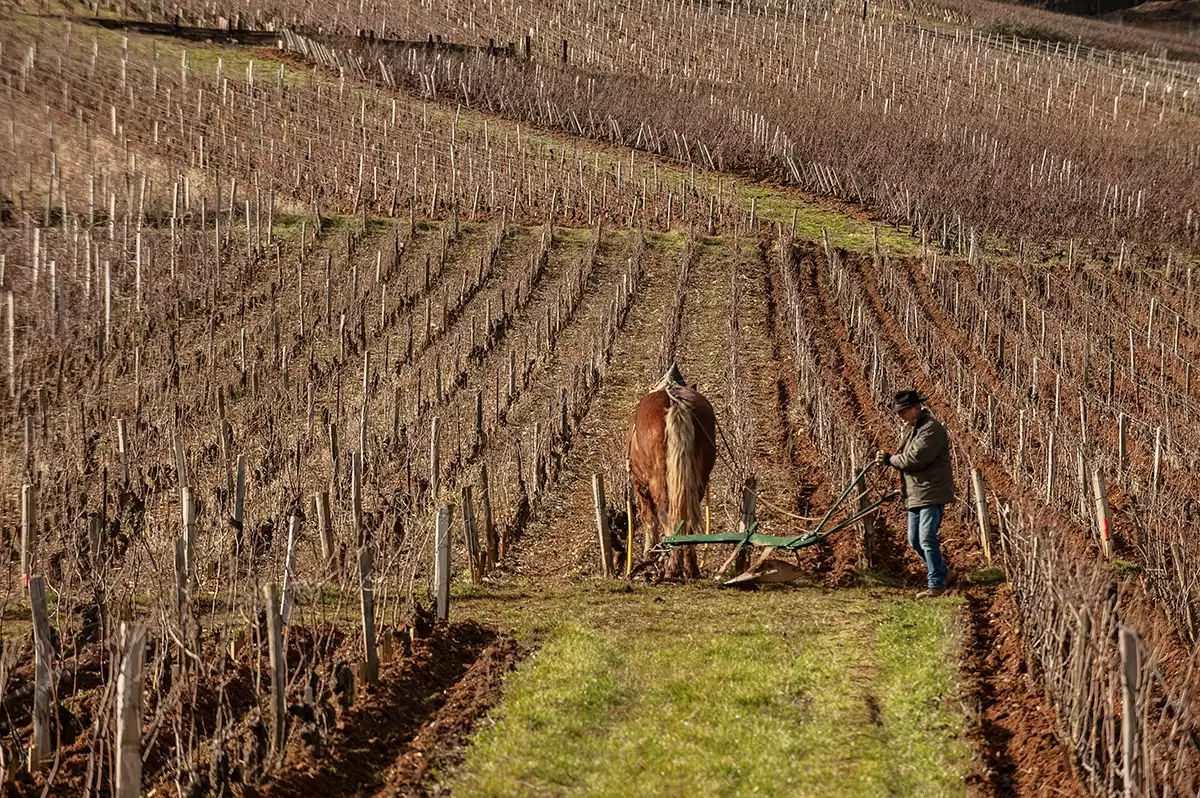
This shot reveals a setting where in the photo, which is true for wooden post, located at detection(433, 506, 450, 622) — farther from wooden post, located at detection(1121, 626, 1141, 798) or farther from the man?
wooden post, located at detection(1121, 626, 1141, 798)

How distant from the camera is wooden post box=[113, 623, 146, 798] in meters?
5.63

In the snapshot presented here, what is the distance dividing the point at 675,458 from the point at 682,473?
129 millimetres

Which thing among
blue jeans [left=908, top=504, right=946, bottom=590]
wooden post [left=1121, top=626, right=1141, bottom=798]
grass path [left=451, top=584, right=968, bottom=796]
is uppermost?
wooden post [left=1121, top=626, right=1141, bottom=798]

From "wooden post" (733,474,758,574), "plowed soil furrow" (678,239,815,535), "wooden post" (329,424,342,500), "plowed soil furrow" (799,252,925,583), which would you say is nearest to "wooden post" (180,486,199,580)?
"wooden post" (329,424,342,500)

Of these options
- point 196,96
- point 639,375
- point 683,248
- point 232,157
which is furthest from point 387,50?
point 639,375

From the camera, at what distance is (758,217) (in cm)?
2958

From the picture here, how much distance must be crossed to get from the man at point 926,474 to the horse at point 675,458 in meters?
1.59

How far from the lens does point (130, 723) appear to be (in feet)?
18.9

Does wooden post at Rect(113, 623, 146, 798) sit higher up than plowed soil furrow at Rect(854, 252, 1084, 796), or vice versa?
wooden post at Rect(113, 623, 146, 798)

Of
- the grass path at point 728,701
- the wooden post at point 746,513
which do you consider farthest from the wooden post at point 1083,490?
the wooden post at point 746,513

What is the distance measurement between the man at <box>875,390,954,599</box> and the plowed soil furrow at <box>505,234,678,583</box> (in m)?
2.84

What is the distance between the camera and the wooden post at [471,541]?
421 inches

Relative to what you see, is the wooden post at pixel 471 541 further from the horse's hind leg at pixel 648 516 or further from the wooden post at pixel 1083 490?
the wooden post at pixel 1083 490

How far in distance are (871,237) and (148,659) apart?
21680 mm
